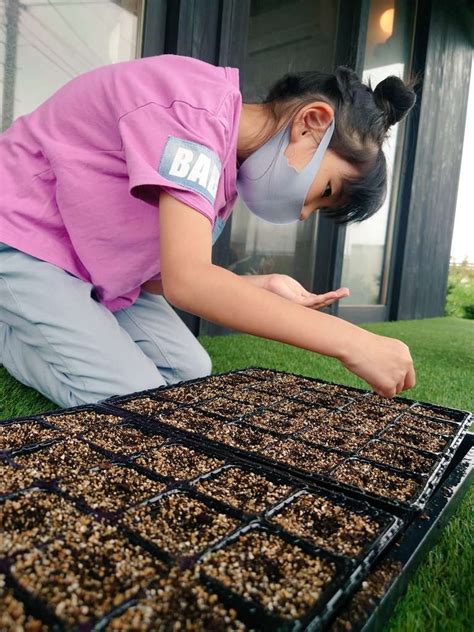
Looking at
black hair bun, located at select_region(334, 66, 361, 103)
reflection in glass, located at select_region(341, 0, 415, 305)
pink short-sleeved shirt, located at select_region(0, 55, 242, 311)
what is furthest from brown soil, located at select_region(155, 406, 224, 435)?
reflection in glass, located at select_region(341, 0, 415, 305)

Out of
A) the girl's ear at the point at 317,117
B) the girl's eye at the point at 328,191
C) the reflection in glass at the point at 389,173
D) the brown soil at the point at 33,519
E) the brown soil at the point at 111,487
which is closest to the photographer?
the brown soil at the point at 33,519

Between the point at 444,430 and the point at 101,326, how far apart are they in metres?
0.82

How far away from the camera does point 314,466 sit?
0.80 m

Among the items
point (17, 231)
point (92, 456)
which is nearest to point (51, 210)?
point (17, 231)

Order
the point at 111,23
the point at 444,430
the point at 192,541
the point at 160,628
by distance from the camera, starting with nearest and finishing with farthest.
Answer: the point at 160,628
the point at 192,541
the point at 444,430
the point at 111,23

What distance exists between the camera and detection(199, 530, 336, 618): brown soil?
1.59ft

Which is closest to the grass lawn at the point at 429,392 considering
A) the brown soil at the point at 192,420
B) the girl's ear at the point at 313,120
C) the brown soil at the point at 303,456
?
the brown soil at the point at 303,456

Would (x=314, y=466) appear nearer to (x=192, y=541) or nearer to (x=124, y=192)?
(x=192, y=541)

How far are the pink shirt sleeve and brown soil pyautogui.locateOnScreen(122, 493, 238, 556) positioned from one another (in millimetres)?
464

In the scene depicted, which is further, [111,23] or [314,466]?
[111,23]

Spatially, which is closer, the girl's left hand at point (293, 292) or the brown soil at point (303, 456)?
the brown soil at point (303, 456)

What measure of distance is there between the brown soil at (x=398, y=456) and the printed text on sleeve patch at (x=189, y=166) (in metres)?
0.52

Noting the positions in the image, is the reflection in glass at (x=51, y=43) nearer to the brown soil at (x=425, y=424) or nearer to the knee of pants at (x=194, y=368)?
the knee of pants at (x=194, y=368)

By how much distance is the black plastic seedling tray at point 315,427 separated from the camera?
786 millimetres
